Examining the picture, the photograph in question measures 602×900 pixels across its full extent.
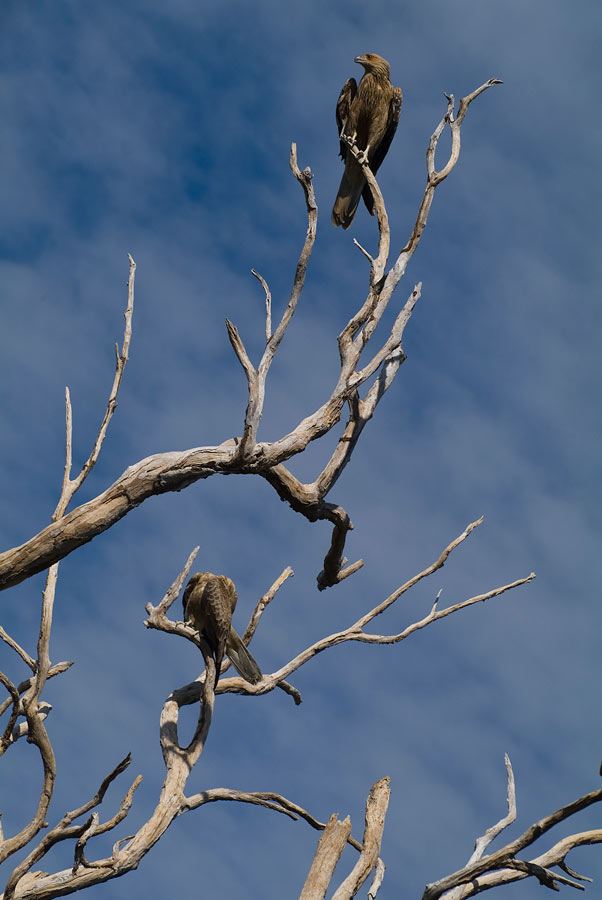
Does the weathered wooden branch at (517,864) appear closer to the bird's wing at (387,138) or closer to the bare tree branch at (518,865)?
the bare tree branch at (518,865)

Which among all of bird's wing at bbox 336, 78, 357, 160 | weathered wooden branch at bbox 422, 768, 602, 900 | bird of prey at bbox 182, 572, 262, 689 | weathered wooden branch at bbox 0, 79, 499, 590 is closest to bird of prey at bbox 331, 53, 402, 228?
bird's wing at bbox 336, 78, 357, 160

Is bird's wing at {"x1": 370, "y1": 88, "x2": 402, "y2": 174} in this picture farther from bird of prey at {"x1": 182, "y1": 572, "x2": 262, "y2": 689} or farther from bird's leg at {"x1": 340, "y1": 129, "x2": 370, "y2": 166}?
bird of prey at {"x1": 182, "y1": 572, "x2": 262, "y2": 689}

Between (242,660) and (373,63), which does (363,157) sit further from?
(242,660)

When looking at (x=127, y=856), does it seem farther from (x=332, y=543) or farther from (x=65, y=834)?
(x=332, y=543)

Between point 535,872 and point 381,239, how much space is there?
340 cm

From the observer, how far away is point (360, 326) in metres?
4.91

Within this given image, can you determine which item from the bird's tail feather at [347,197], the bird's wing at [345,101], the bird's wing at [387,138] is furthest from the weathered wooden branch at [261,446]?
the bird's wing at [345,101]

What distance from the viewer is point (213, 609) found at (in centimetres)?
386

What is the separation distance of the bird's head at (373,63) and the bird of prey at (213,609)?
4.65m

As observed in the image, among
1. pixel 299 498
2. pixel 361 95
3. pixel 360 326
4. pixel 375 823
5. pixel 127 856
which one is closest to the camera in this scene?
pixel 127 856

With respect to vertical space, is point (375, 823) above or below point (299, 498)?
below

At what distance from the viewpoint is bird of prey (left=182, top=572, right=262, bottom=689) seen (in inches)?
151

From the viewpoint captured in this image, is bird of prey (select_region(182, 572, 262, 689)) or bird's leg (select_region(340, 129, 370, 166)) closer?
bird of prey (select_region(182, 572, 262, 689))

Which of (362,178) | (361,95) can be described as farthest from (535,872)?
(361,95)
